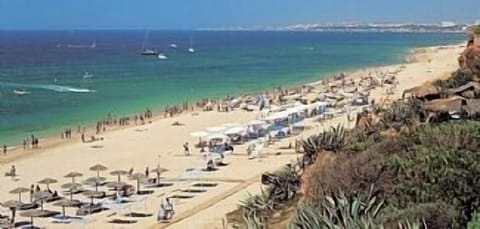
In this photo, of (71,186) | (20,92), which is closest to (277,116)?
(71,186)

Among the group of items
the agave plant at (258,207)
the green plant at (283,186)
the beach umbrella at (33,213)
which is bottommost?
the beach umbrella at (33,213)

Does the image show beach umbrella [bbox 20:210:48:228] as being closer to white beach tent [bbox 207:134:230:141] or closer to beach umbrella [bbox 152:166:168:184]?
beach umbrella [bbox 152:166:168:184]

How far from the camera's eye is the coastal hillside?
1009 centimetres

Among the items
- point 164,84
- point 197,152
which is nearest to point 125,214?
point 197,152

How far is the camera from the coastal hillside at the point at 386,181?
10.1 m

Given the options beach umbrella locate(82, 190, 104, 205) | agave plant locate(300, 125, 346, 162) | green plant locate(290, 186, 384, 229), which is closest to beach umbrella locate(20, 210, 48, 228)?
beach umbrella locate(82, 190, 104, 205)

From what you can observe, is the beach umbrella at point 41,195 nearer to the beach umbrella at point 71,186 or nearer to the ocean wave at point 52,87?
the beach umbrella at point 71,186

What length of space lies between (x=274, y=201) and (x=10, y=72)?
76.8 metres

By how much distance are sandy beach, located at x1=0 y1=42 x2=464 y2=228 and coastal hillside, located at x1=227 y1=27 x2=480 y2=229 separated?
2.48 m

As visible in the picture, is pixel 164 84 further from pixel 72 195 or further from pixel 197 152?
pixel 72 195

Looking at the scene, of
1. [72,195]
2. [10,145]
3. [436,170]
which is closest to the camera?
[436,170]

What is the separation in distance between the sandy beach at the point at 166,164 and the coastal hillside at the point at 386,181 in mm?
2483

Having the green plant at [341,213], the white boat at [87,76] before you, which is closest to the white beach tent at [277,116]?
the green plant at [341,213]

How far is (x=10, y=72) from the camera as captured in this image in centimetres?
8869
